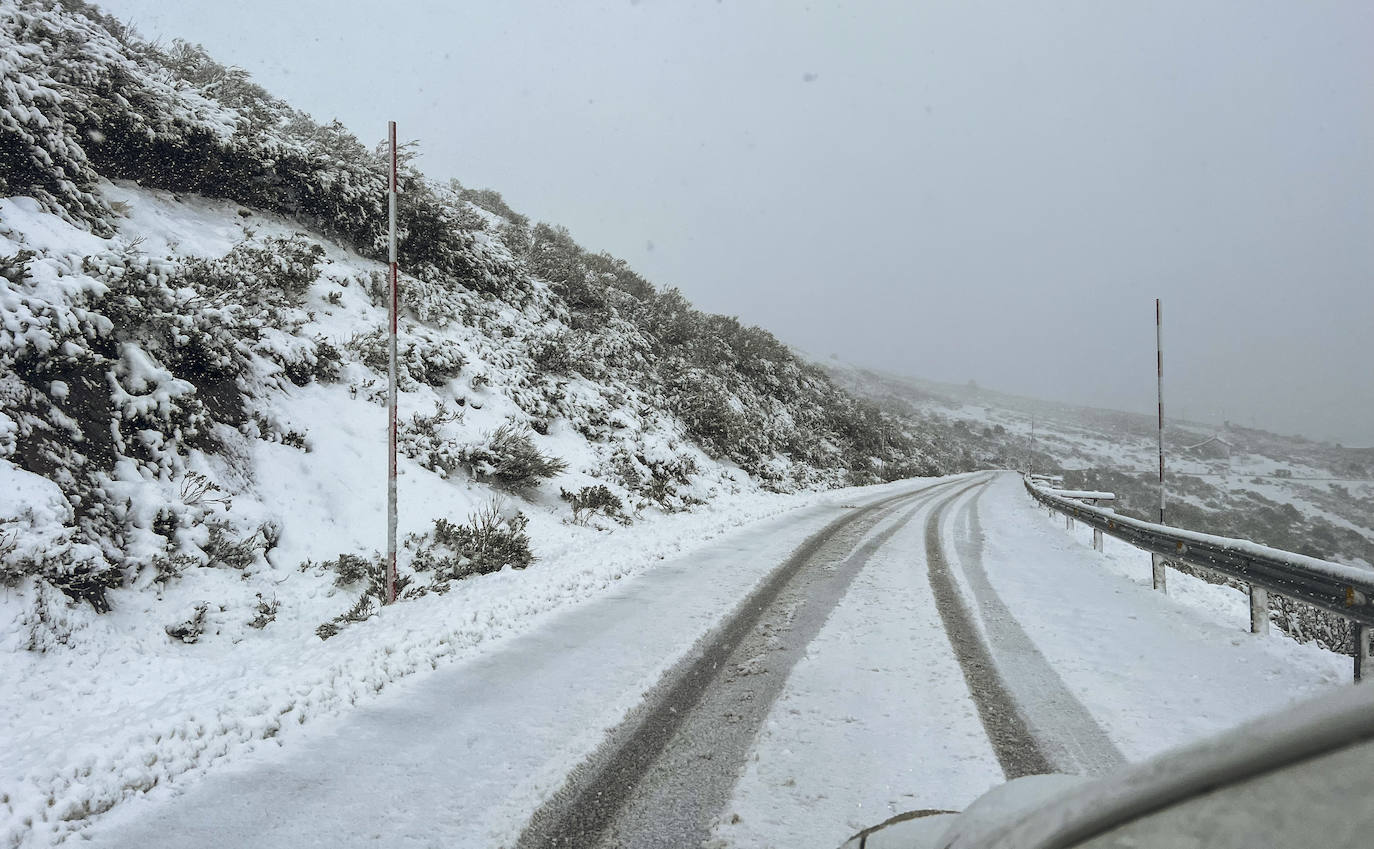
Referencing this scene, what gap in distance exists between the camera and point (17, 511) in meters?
4.67

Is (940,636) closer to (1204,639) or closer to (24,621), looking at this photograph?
(1204,639)

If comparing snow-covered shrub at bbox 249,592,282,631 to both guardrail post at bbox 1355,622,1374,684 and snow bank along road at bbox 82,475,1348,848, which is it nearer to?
snow bank along road at bbox 82,475,1348,848

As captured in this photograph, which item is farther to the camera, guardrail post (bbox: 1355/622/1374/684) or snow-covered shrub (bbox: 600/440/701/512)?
snow-covered shrub (bbox: 600/440/701/512)

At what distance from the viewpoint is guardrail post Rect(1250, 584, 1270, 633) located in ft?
17.7

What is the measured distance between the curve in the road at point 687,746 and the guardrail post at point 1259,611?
3602 mm

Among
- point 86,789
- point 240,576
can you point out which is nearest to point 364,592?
point 240,576

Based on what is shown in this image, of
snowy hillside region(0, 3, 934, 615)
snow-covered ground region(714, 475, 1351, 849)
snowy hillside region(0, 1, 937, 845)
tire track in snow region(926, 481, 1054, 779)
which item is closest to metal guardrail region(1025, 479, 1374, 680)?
snow-covered ground region(714, 475, 1351, 849)

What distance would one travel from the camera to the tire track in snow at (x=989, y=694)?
3.16 m

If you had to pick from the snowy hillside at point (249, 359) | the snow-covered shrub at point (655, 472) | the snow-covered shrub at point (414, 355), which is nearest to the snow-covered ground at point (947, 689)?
the snowy hillside at point (249, 359)

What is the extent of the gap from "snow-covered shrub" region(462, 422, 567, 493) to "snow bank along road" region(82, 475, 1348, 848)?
14.4 ft

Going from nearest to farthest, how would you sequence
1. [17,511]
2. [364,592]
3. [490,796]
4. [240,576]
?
[490,796] < [17,511] < [240,576] < [364,592]

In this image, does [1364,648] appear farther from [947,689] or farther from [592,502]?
[592,502]

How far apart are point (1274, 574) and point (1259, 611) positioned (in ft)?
1.75

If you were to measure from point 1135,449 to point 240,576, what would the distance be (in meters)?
95.7
